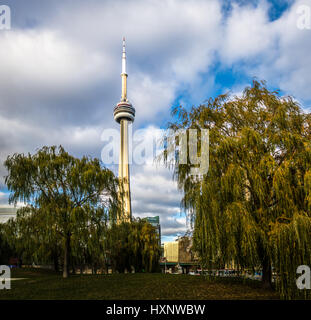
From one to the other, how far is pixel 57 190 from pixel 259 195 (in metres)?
14.0

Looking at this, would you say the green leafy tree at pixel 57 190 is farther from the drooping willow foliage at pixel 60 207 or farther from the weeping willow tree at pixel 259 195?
the weeping willow tree at pixel 259 195

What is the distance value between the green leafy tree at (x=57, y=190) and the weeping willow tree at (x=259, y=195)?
28.7ft

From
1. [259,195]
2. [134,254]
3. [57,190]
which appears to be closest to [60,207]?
[57,190]

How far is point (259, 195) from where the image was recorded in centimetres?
1140

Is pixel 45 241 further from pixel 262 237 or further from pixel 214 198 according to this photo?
pixel 262 237

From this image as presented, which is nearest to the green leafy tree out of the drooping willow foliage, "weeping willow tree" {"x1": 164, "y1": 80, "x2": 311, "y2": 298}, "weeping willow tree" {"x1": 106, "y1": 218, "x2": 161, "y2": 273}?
the drooping willow foliage

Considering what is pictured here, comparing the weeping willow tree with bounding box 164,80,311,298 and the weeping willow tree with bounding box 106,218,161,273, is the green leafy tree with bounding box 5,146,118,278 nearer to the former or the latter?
the weeping willow tree with bounding box 164,80,311,298

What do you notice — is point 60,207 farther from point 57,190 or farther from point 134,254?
point 134,254

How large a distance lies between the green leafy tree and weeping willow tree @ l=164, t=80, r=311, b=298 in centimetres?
873

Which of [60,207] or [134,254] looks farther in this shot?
[134,254]

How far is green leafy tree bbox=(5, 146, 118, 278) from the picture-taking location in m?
18.7

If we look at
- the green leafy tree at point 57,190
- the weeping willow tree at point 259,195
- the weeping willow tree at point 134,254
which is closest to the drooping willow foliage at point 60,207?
the green leafy tree at point 57,190

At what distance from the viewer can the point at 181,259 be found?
98312 millimetres
